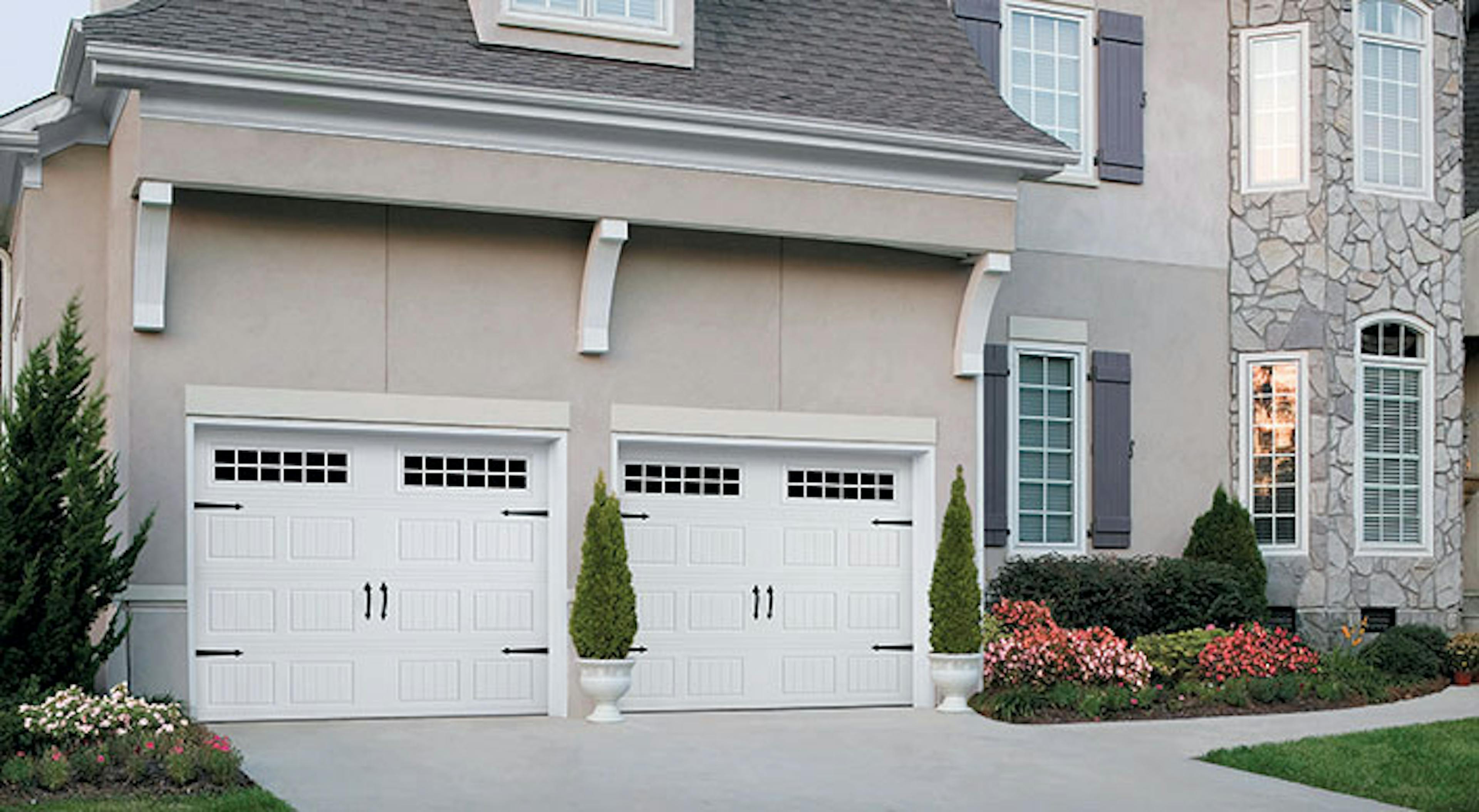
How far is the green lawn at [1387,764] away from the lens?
36.5 ft

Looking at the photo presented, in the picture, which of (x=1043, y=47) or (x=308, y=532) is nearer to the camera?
(x=308, y=532)

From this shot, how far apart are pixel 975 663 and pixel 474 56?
20.1 ft

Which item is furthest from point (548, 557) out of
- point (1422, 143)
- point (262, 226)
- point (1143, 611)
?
point (1422, 143)

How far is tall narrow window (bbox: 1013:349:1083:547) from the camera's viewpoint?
→ 1720cm

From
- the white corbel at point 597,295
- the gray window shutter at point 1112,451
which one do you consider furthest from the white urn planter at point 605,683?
the gray window shutter at point 1112,451

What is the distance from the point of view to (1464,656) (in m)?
17.0

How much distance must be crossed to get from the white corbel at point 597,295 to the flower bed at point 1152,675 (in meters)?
4.11

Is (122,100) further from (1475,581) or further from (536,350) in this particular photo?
(1475,581)

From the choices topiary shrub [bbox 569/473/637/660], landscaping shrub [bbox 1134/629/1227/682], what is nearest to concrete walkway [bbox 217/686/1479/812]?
Answer: topiary shrub [bbox 569/473/637/660]

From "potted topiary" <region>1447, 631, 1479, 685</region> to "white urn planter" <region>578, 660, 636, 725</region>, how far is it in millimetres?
8029

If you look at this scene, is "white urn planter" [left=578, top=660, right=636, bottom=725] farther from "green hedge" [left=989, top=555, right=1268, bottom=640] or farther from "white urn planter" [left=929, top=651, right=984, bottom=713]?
"green hedge" [left=989, top=555, right=1268, bottom=640]

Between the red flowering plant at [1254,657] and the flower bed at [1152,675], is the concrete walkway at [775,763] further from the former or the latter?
the red flowering plant at [1254,657]

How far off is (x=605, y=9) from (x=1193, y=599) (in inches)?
287

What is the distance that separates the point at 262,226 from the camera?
13273mm
